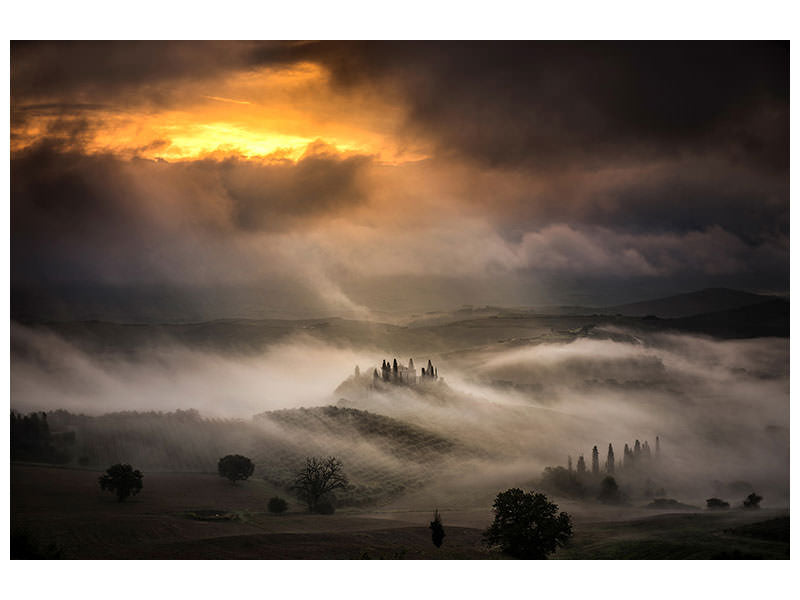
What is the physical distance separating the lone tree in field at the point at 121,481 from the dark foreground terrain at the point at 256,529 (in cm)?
9

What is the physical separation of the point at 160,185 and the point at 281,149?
1.73 metres

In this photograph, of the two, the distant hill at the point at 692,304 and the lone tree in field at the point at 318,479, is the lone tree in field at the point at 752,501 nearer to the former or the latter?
the distant hill at the point at 692,304

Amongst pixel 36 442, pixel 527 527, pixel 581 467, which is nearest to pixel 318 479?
pixel 527 527

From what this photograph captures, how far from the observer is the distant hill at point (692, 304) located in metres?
12.6

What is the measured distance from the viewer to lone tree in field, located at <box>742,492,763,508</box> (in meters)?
12.1

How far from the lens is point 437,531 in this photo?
11969 millimetres

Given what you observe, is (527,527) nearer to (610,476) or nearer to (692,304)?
(610,476)

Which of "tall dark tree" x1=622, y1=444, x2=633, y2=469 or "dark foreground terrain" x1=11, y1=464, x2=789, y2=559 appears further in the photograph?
"tall dark tree" x1=622, y1=444, x2=633, y2=469

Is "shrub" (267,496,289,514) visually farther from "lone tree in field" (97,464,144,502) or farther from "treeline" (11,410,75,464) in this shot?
"treeline" (11,410,75,464)

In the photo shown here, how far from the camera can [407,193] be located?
12734 millimetres

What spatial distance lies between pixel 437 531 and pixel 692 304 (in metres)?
4.64

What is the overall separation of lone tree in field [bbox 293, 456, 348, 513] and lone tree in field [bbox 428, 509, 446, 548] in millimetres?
1284

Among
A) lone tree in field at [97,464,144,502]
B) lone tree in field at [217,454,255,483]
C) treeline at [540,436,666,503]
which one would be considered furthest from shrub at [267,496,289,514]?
treeline at [540,436,666,503]
